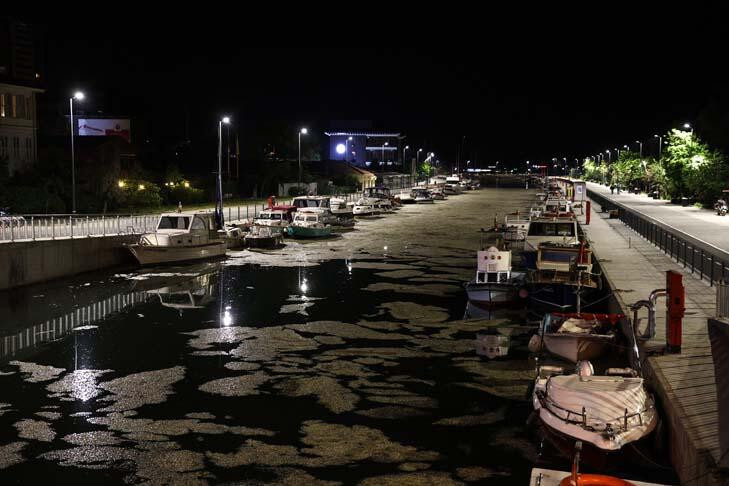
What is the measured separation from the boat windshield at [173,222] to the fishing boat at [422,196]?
6288 cm

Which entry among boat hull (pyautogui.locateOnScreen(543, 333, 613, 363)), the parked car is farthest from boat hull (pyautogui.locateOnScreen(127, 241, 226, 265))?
boat hull (pyautogui.locateOnScreen(543, 333, 613, 363))

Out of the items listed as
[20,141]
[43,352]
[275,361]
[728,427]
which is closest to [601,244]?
[275,361]

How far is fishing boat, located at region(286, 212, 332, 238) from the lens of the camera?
54625mm

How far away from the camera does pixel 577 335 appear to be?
21156mm

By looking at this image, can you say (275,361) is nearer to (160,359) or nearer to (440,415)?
(160,359)

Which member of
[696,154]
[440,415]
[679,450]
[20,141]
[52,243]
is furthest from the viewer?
[696,154]

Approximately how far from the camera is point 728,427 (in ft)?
37.1

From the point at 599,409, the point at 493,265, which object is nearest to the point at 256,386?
the point at 599,409

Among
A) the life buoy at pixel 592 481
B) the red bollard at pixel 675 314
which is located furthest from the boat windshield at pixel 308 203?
the life buoy at pixel 592 481

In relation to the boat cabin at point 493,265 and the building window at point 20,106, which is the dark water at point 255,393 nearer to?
the boat cabin at point 493,265

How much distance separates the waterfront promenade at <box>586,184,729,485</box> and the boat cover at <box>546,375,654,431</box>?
47 centimetres

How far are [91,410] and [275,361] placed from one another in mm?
5457

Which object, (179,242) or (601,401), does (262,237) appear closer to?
(179,242)

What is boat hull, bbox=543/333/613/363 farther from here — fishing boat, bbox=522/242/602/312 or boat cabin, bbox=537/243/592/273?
boat cabin, bbox=537/243/592/273
